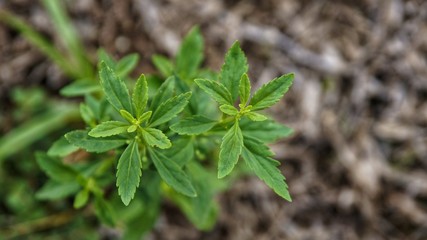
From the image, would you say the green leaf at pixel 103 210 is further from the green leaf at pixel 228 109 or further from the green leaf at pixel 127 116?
the green leaf at pixel 228 109

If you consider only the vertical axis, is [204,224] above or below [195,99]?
below

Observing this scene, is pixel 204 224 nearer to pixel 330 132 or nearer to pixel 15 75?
pixel 330 132

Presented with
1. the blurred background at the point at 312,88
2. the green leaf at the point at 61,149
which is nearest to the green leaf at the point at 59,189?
the green leaf at the point at 61,149

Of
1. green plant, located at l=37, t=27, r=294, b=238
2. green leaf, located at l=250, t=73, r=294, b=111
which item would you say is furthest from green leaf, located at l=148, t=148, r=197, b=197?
green leaf, located at l=250, t=73, r=294, b=111

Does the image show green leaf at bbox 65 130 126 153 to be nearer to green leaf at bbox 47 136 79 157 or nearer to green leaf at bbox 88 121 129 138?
green leaf at bbox 88 121 129 138

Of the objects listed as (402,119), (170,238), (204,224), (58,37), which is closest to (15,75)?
(58,37)

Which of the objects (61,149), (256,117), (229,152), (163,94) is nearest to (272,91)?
(256,117)

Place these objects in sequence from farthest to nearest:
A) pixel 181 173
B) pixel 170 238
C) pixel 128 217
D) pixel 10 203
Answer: pixel 170 238 < pixel 10 203 < pixel 128 217 < pixel 181 173
